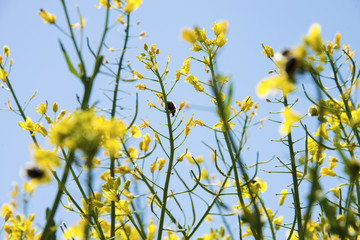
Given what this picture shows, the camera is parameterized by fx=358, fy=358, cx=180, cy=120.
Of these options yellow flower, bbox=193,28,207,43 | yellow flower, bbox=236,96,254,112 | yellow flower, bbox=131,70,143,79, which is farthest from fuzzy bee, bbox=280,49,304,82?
yellow flower, bbox=131,70,143,79

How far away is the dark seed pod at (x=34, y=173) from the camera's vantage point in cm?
81

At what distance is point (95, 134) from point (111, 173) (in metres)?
0.76

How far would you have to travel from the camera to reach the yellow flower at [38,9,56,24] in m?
1.10

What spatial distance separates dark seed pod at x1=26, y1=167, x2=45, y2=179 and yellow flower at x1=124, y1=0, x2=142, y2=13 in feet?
2.44

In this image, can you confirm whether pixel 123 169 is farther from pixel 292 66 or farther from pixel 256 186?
pixel 292 66

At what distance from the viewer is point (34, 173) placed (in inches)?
31.8

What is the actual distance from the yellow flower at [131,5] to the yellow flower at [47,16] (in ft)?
1.04

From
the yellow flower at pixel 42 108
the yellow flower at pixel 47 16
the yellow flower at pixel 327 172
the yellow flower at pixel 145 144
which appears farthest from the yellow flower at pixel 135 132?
the yellow flower at pixel 327 172

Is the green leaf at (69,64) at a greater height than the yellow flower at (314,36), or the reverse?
the green leaf at (69,64)

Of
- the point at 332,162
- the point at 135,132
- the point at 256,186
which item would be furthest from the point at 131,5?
the point at 332,162

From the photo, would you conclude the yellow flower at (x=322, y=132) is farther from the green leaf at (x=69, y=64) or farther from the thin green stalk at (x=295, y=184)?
the green leaf at (x=69, y=64)

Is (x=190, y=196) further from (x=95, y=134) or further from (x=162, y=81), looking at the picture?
(x=95, y=134)

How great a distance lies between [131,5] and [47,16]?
34cm

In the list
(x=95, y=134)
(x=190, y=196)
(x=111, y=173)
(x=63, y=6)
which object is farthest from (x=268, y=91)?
(x=111, y=173)
